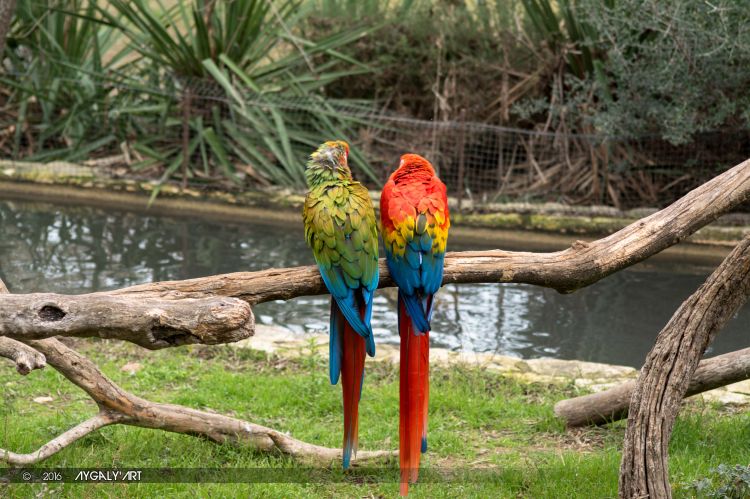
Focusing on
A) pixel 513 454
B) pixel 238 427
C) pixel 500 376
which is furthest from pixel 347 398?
pixel 500 376

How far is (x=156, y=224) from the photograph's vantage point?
852cm

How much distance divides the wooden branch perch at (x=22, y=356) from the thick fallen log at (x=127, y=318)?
178mm

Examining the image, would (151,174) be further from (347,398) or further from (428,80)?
(347,398)

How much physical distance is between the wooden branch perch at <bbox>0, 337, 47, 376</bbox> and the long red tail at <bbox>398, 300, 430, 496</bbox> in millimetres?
1026

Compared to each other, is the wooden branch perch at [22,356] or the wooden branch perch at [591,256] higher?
the wooden branch perch at [591,256]

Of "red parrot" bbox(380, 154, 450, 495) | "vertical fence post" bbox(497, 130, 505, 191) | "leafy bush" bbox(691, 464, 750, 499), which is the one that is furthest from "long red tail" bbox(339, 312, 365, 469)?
"vertical fence post" bbox(497, 130, 505, 191)

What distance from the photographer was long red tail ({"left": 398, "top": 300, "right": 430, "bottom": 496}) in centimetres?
259

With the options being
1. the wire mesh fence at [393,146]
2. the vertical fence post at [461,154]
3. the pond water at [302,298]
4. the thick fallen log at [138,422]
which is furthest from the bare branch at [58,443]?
the vertical fence post at [461,154]

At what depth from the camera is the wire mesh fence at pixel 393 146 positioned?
344 inches

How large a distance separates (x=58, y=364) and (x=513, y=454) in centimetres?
188

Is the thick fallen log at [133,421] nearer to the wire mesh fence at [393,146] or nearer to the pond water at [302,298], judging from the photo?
the pond water at [302,298]

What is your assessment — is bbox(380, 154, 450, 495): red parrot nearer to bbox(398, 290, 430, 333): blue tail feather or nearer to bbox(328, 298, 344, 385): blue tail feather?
bbox(398, 290, 430, 333): blue tail feather

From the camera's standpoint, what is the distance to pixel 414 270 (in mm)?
2691

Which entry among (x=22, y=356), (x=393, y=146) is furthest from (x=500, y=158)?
(x=22, y=356)
